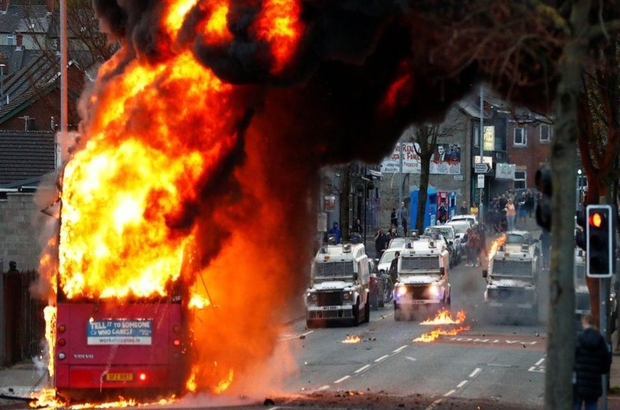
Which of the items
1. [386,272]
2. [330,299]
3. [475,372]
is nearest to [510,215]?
[386,272]

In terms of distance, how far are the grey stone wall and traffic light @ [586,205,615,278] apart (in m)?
20.5

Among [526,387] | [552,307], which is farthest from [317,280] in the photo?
[552,307]

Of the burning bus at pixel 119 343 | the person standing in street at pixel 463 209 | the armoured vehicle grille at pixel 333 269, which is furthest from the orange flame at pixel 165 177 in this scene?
the person standing in street at pixel 463 209

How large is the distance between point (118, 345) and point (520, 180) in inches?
2918

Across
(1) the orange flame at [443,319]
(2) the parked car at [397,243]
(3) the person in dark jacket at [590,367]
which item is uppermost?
(2) the parked car at [397,243]

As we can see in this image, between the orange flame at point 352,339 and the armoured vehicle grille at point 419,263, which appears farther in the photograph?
the armoured vehicle grille at point 419,263

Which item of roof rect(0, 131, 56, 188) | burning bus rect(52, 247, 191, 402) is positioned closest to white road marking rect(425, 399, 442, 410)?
burning bus rect(52, 247, 191, 402)

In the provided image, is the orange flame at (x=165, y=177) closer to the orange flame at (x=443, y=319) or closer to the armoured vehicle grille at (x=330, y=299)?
the armoured vehicle grille at (x=330, y=299)

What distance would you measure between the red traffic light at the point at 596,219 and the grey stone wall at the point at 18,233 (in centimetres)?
2047

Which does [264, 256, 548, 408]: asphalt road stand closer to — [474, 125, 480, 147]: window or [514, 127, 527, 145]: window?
[474, 125, 480, 147]: window

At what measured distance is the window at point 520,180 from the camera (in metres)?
89.8

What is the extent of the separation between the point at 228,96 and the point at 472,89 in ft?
14.0

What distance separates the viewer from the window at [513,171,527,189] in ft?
295

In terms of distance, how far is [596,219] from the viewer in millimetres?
16219
